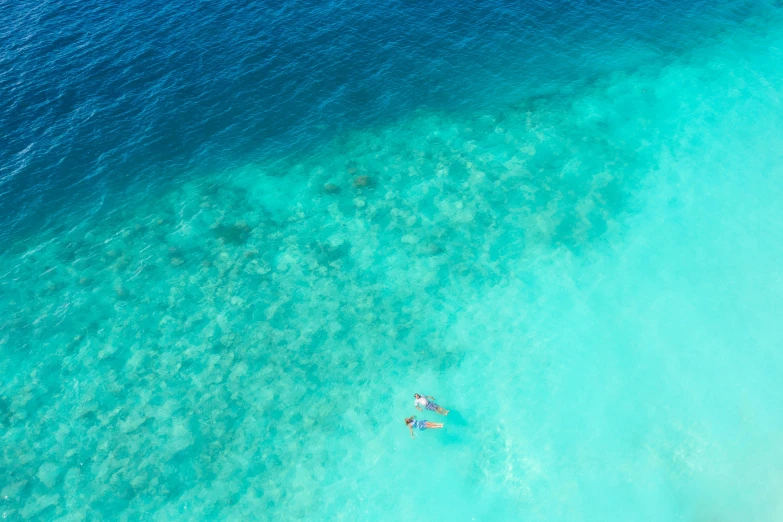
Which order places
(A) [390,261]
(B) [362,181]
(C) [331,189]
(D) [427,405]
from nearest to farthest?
(D) [427,405], (A) [390,261], (C) [331,189], (B) [362,181]

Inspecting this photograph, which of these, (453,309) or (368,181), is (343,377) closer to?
(453,309)

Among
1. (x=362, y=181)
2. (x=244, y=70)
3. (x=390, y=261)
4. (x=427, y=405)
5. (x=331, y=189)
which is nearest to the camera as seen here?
(x=427, y=405)

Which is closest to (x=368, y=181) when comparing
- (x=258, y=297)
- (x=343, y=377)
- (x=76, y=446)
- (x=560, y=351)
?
(x=258, y=297)

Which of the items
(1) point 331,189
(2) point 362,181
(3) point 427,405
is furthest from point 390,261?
(3) point 427,405

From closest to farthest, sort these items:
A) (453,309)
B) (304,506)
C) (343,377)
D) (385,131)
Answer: (304,506), (343,377), (453,309), (385,131)

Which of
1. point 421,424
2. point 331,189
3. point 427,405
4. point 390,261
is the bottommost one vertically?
point 421,424

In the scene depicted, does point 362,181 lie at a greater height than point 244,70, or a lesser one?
lesser

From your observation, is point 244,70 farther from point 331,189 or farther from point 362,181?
point 362,181
